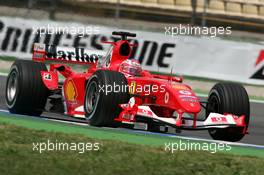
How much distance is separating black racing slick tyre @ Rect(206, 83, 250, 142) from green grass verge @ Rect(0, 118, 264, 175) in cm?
124

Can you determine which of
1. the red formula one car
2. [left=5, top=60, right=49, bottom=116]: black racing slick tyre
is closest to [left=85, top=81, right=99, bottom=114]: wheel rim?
the red formula one car

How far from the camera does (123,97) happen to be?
10.2 metres

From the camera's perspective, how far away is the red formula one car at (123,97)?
10.2 meters

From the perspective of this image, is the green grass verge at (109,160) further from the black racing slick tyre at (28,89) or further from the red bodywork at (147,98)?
the black racing slick tyre at (28,89)

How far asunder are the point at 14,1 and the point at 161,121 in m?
10.8

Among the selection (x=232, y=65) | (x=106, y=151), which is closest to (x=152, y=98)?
(x=106, y=151)

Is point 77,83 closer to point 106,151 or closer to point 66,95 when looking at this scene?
point 66,95

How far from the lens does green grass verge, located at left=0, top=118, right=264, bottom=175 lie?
760cm

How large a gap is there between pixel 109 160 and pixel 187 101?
7.72 ft

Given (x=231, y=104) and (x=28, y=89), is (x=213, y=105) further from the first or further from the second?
(x=28, y=89)

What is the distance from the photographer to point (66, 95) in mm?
11570

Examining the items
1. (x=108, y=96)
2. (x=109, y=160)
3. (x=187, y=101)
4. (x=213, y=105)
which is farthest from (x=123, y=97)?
(x=109, y=160)

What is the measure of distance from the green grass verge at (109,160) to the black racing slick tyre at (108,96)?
66cm

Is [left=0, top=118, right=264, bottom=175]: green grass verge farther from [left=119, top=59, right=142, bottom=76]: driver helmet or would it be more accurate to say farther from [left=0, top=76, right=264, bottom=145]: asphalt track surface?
[left=0, top=76, right=264, bottom=145]: asphalt track surface
